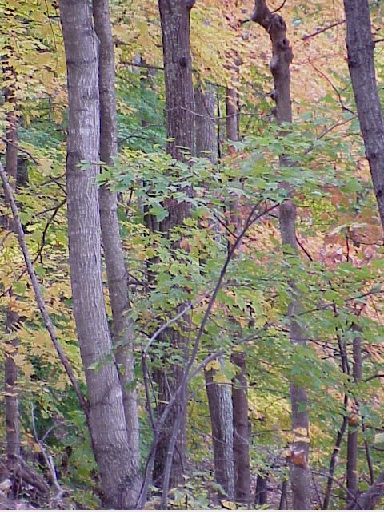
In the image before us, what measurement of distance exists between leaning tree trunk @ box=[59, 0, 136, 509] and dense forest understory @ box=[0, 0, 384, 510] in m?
0.01

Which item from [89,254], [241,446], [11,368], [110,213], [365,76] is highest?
[365,76]

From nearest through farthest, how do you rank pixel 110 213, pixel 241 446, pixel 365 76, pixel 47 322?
pixel 365 76, pixel 47 322, pixel 110 213, pixel 241 446

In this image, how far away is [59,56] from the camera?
694cm

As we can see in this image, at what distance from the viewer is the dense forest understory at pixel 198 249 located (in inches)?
173

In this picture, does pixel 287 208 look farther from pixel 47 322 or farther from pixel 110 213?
pixel 47 322

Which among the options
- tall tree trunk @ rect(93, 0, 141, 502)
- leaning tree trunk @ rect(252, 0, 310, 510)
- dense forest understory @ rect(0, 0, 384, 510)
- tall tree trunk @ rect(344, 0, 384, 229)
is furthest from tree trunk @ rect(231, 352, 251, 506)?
tall tree trunk @ rect(344, 0, 384, 229)

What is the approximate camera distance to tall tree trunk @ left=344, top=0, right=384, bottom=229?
3584mm

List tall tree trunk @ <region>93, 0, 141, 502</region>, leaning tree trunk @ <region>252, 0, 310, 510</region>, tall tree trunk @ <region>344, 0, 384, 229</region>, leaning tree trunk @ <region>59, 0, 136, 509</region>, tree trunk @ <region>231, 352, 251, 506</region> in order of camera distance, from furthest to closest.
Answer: tree trunk @ <region>231, 352, 251, 506</region>
leaning tree trunk @ <region>252, 0, 310, 510</region>
tall tree trunk @ <region>93, 0, 141, 502</region>
leaning tree trunk @ <region>59, 0, 136, 509</region>
tall tree trunk @ <region>344, 0, 384, 229</region>

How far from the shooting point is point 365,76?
361 cm

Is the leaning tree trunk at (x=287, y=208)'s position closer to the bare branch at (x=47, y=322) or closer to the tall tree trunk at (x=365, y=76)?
the bare branch at (x=47, y=322)

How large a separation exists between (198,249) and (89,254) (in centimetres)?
96

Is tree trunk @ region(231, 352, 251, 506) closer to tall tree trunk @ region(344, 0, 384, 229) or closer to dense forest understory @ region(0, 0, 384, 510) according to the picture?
dense forest understory @ region(0, 0, 384, 510)

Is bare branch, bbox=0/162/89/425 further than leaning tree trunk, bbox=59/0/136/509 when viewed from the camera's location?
Yes

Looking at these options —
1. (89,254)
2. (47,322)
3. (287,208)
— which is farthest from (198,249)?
(287,208)
